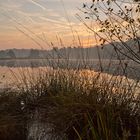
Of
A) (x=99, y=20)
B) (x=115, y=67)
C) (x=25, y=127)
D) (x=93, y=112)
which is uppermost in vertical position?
(x=99, y=20)

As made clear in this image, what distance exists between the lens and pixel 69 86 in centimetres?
725

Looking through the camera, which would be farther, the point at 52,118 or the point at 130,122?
the point at 52,118

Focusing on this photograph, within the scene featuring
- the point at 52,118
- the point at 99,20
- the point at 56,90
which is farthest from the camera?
the point at 56,90

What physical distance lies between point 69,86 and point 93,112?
4.72ft

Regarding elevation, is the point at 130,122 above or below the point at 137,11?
below

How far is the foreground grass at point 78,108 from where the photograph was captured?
557 centimetres

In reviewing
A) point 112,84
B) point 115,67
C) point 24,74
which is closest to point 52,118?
point 112,84

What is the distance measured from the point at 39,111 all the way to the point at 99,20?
1650mm

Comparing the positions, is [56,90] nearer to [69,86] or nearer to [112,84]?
[69,86]

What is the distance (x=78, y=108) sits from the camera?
5.91m

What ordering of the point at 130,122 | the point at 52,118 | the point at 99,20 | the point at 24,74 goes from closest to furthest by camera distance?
the point at 130,122 → the point at 52,118 → the point at 99,20 → the point at 24,74

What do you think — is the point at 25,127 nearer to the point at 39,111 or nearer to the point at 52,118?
the point at 39,111

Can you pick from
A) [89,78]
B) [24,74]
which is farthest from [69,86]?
[24,74]

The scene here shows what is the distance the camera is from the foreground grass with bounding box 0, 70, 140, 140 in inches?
219
